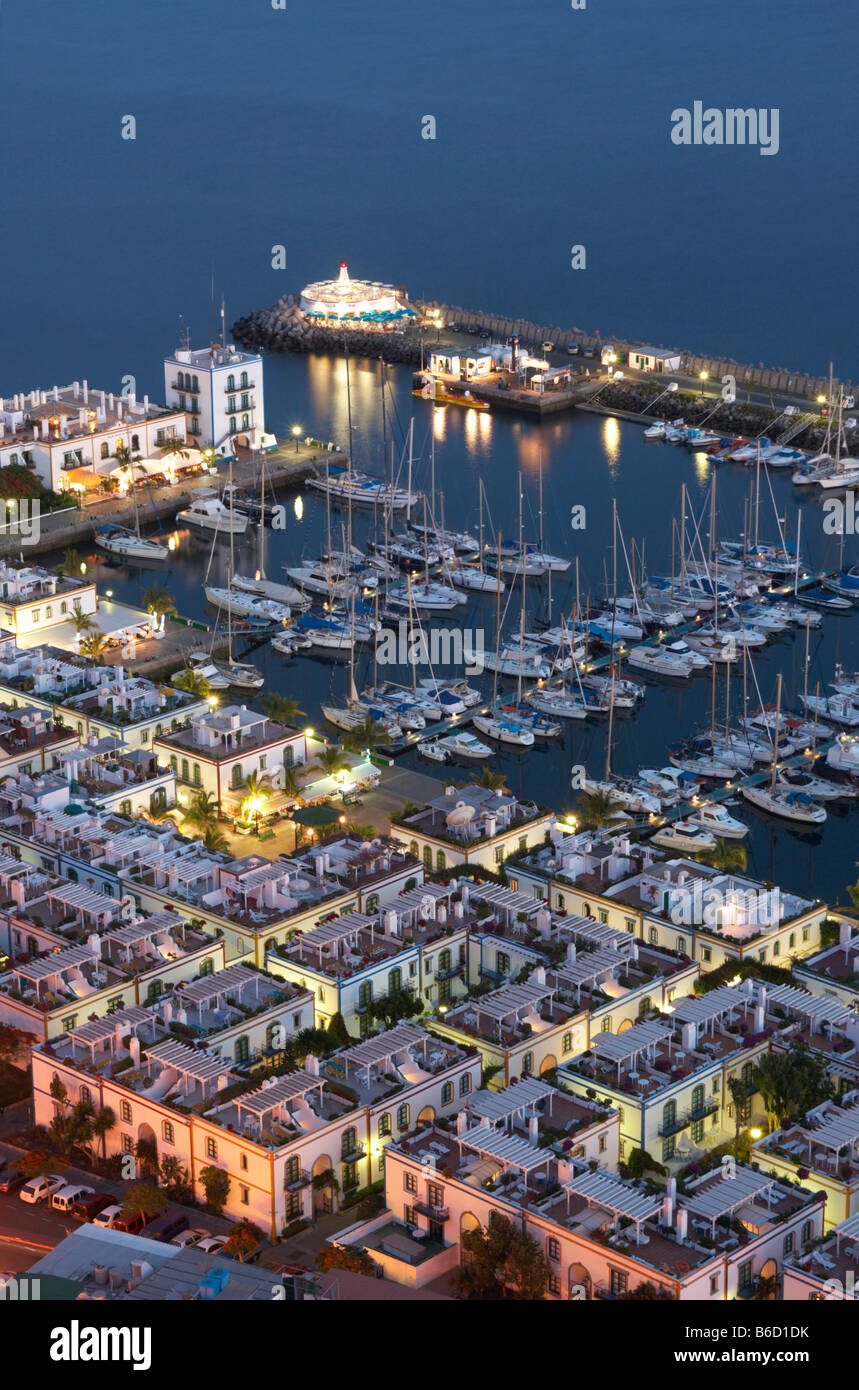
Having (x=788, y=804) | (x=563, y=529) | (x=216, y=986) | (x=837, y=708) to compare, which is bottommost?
(x=788, y=804)

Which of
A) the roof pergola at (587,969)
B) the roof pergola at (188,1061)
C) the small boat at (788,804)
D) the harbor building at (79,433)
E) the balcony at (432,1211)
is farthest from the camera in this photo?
the harbor building at (79,433)

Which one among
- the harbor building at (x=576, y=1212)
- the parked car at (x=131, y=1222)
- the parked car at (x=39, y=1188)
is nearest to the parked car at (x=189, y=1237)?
→ the parked car at (x=131, y=1222)

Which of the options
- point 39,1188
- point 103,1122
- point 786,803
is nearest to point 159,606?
point 786,803

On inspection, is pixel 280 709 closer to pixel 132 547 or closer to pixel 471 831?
pixel 471 831

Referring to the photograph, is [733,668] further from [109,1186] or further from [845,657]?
[109,1186]

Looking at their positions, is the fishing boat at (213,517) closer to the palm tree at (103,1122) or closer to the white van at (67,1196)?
the palm tree at (103,1122)

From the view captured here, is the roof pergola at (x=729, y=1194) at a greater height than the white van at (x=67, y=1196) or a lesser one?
greater

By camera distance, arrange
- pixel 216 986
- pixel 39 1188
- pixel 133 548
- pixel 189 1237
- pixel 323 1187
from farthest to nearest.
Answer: pixel 133 548, pixel 216 986, pixel 39 1188, pixel 323 1187, pixel 189 1237

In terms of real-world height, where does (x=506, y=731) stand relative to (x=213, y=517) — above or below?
below
